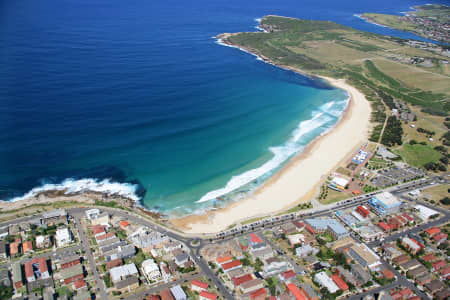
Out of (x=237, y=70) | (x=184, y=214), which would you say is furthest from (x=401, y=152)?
(x=237, y=70)

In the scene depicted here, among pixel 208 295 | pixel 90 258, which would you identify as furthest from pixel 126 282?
pixel 208 295

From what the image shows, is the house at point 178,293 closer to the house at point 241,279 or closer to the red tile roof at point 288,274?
the house at point 241,279

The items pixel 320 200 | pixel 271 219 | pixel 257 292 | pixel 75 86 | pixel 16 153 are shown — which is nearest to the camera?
pixel 257 292

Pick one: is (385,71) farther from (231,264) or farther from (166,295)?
(166,295)

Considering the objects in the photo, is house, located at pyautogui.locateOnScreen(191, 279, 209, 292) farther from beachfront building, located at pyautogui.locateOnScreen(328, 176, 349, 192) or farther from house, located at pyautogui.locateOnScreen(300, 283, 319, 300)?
beachfront building, located at pyautogui.locateOnScreen(328, 176, 349, 192)

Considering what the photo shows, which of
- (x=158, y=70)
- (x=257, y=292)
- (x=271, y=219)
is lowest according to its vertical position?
(x=257, y=292)

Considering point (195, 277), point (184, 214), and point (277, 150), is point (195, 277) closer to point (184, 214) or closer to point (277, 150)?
point (184, 214)

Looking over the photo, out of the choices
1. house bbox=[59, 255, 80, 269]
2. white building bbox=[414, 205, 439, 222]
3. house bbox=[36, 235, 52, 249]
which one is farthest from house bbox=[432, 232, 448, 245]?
house bbox=[36, 235, 52, 249]
